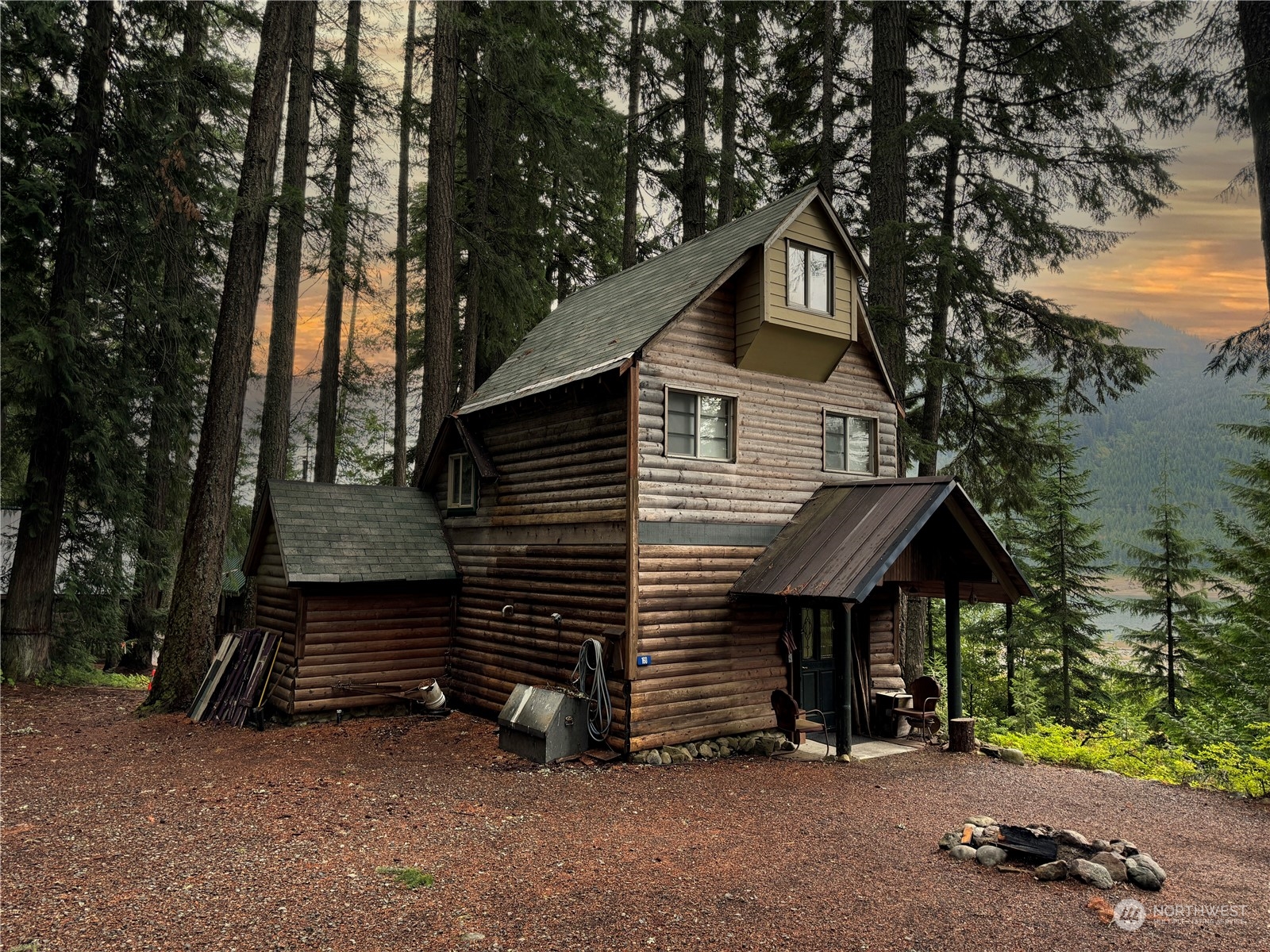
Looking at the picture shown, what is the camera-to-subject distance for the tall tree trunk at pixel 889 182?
15688mm

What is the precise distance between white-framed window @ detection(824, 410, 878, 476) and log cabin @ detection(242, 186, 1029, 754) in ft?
0.18

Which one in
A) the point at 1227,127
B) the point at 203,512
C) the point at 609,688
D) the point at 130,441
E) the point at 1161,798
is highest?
the point at 1227,127

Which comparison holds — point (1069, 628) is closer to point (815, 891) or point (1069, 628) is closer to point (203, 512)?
point (815, 891)

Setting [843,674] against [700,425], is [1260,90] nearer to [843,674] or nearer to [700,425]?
[700,425]

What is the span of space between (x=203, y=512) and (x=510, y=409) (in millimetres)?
5814

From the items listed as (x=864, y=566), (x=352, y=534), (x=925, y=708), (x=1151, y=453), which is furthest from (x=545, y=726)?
(x=1151, y=453)

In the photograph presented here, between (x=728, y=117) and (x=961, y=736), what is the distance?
54.6 feet

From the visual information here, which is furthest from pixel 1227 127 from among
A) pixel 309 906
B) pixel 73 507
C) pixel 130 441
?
pixel 73 507

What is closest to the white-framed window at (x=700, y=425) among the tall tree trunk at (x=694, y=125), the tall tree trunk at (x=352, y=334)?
the tall tree trunk at (x=352, y=334)

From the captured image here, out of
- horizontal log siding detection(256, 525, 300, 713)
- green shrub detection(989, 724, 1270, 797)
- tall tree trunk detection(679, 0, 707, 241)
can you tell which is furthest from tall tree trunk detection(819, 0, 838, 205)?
horizontal log siding detection(256, 525, 300, 713)

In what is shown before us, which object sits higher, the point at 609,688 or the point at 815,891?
the point at 609,688

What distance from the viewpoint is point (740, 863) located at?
6.88 m

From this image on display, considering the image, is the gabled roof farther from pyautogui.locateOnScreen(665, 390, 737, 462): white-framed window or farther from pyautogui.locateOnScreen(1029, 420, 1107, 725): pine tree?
pyautogui.locateOnScreen(1029, 420, 1107, 725): pine tree

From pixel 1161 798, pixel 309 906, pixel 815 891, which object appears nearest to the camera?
pixel 309 906
